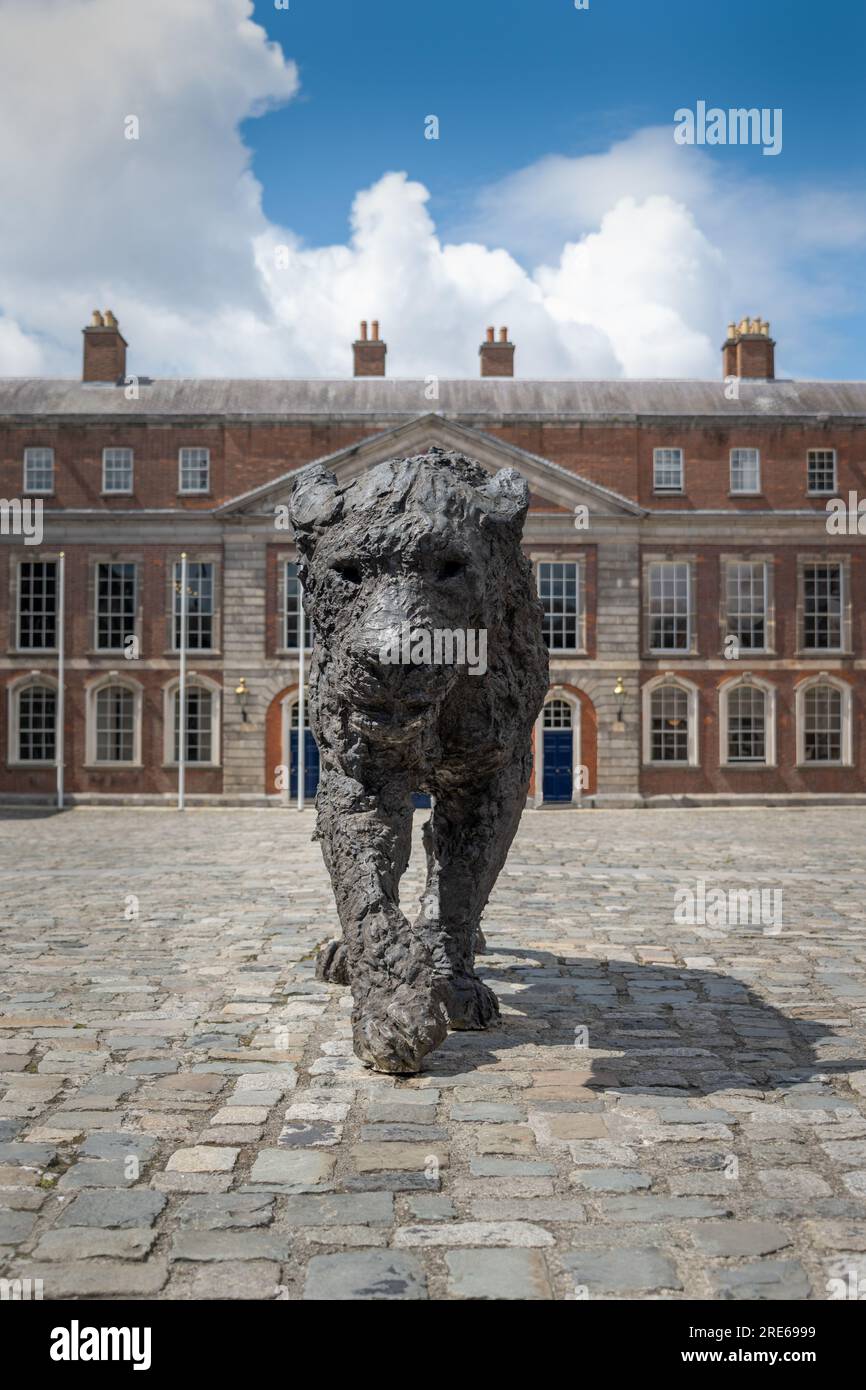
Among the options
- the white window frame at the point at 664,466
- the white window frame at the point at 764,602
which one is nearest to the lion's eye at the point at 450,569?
the white window frame at the point at 764,602

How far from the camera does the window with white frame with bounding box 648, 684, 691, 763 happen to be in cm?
2861

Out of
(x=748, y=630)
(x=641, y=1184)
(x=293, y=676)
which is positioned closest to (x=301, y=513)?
(x=641, y=1184)

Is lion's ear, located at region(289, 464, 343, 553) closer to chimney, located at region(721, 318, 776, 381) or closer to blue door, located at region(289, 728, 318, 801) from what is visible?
blue door, located at region(289, 728, 318, 801)

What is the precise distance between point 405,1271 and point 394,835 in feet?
6.56

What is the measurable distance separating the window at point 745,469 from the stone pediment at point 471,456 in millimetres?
2935

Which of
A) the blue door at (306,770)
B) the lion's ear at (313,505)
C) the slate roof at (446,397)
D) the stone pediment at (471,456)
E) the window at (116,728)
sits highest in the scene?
the slate roof at (446,397)

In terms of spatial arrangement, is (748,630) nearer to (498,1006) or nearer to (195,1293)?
(498,1006)

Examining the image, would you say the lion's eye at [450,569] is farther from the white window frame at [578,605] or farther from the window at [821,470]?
the window at [821,470]

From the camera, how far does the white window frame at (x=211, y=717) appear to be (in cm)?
2828

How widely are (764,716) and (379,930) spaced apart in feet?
85.4

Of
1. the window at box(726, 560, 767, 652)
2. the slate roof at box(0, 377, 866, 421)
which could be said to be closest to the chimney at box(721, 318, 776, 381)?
the slate roof at box(0, 377, 866, 421)

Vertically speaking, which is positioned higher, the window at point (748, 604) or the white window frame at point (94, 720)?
the window at point (748, 604)
